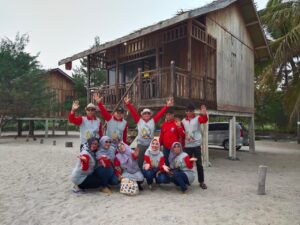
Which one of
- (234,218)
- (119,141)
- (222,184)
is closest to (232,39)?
(222,184)

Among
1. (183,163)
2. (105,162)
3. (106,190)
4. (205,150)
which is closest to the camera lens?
(105,162)

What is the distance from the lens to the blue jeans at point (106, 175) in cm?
584

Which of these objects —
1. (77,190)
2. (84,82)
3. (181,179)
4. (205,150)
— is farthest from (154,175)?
(84,82)

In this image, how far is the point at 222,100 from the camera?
11.6 meters

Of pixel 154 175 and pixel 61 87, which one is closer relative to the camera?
pixel 154 175

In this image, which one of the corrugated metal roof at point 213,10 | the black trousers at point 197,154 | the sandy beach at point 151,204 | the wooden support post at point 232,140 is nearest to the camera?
the sandy beach at point 151,204

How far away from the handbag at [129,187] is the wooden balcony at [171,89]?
11.4ft

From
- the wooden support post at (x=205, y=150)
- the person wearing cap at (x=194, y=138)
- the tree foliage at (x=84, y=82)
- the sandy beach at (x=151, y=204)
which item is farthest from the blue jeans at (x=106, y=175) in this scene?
the tree foliage at (x=84, y=82)

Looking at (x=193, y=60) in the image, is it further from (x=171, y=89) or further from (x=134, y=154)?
(x=134, y=154)

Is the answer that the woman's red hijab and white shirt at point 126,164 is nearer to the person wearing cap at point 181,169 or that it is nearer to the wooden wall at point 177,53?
the person wearing cap at point 181,169

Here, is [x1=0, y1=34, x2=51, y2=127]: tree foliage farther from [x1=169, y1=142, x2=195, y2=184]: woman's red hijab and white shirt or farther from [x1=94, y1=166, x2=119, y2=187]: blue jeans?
[x1=169, y1=142, x2=195, y2=184]: woman's red hijab and white shirt

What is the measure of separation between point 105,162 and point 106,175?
1.12 feet

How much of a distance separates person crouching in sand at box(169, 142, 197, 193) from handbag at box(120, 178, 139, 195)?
2.62 feet

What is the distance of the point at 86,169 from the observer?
5664 millimetres
